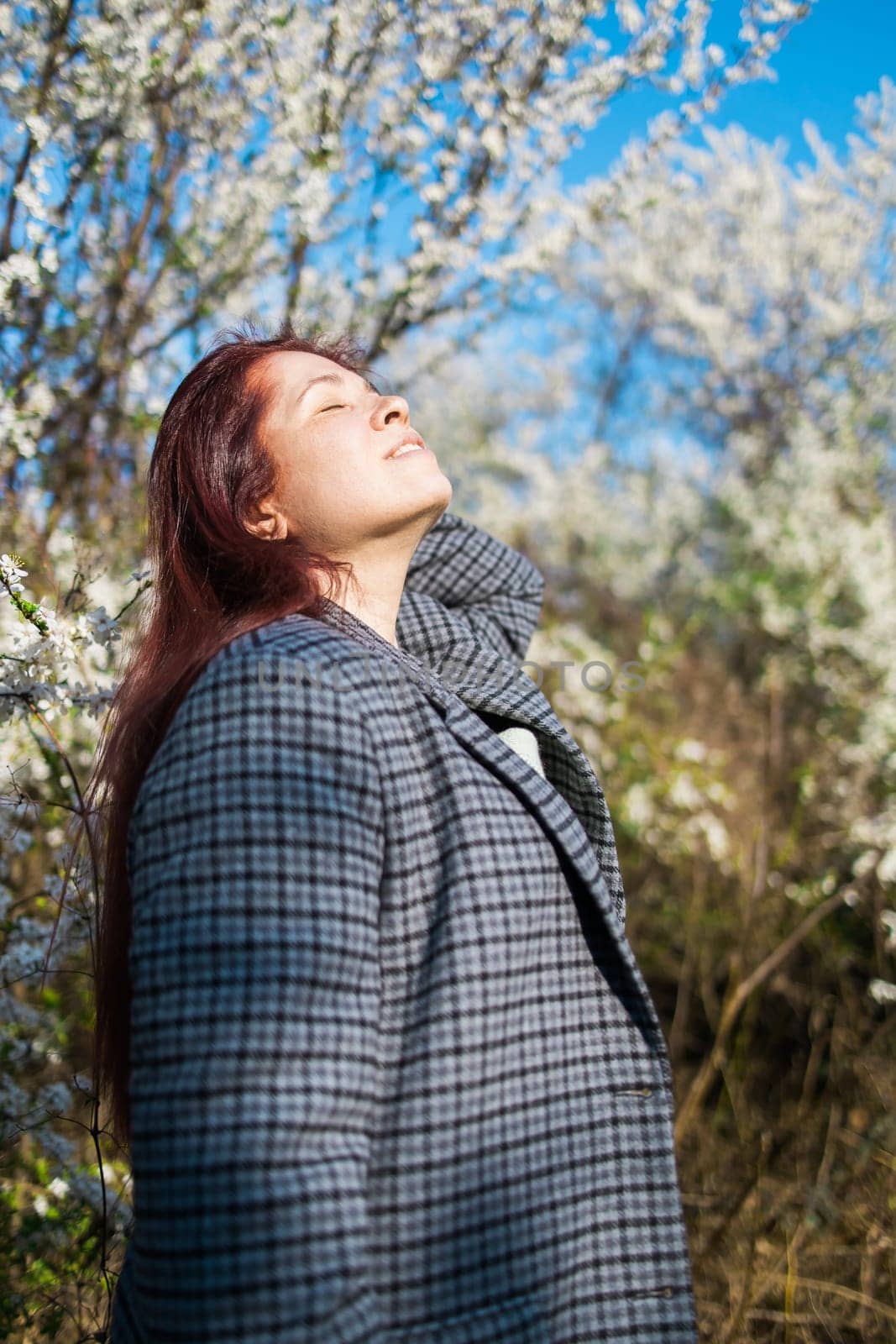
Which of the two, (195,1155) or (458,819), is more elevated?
(458,819)

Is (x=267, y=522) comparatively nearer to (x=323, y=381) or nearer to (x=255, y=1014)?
(x=323, y=381)

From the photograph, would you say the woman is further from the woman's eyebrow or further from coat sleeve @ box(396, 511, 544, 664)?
coat sleeve @ box(396, 511, 544, 664)

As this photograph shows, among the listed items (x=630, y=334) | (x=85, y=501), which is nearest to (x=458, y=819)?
(x=85, y=501)

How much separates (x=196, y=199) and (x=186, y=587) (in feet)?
7.62

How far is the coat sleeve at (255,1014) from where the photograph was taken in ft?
3.01

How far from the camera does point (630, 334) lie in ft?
49.6

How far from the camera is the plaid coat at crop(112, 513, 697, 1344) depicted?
93 cm

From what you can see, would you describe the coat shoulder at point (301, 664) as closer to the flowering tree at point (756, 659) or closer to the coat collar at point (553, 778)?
the coat collar at point (553, 778)

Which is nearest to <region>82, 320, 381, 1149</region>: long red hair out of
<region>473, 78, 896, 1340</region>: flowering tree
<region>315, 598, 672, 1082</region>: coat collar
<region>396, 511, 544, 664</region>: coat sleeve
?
<region>315, 598, 672, 1082</region>: coat collar

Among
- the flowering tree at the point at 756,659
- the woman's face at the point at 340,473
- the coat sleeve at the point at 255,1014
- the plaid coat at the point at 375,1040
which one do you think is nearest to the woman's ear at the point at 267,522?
the woman's face at the point at 340,473

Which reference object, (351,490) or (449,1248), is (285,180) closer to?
(351,490)

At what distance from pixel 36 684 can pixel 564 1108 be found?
1084mm

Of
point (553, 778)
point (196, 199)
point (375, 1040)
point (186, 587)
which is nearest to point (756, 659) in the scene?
point (196, 199)

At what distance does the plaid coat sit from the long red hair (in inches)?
5.9
